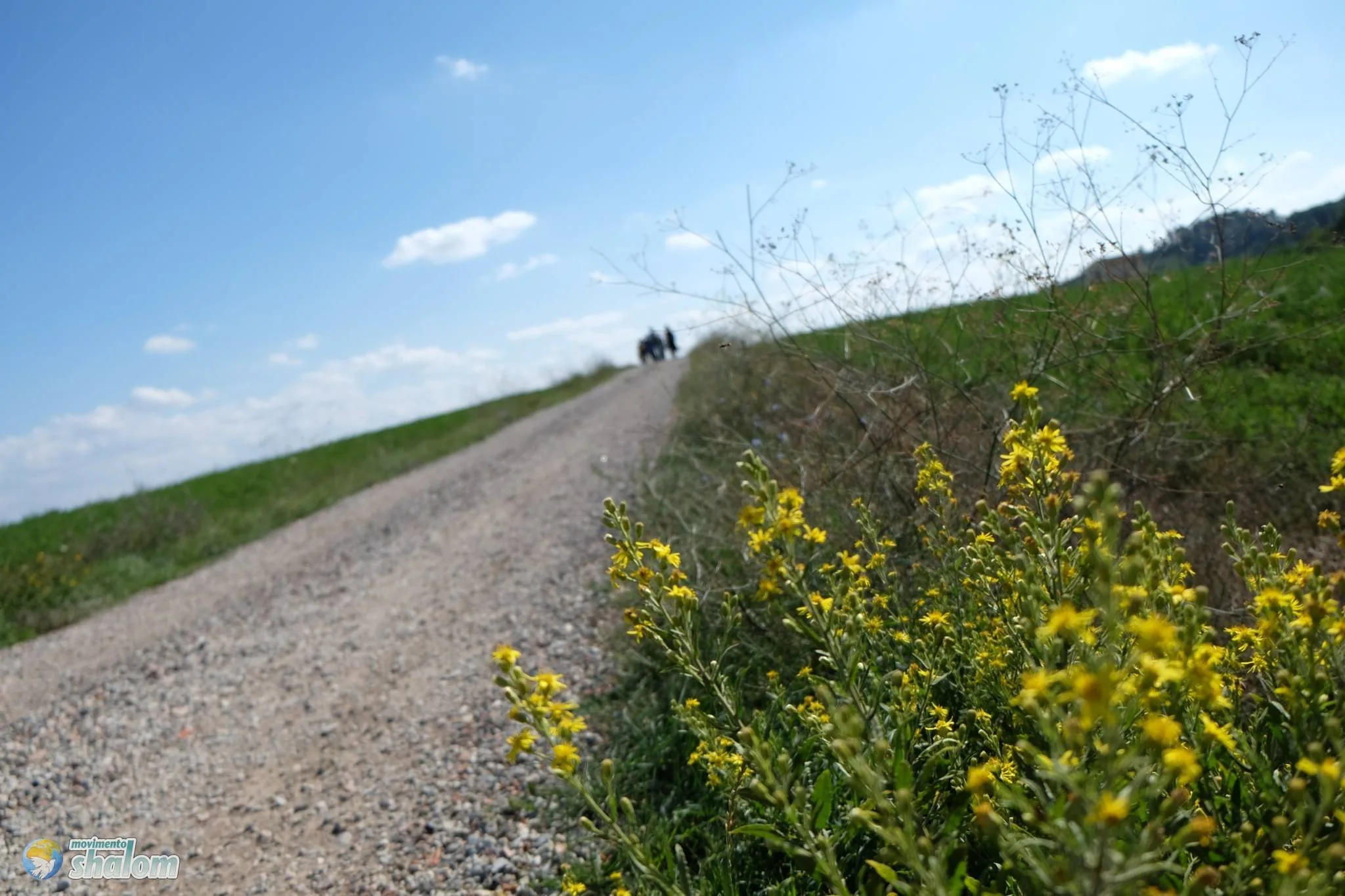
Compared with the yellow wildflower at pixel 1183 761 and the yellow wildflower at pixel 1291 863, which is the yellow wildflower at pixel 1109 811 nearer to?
the yellow wildflower at pixel 1183 761

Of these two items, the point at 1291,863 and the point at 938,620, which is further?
the point at 938,620

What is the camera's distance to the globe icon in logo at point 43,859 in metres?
4.63

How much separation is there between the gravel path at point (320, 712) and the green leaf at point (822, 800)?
166 centimetres

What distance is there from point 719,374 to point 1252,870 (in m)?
9.56

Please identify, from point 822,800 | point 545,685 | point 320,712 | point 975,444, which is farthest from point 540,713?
point 320,712

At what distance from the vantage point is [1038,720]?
175 cm

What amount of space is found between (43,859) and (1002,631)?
17.0ft

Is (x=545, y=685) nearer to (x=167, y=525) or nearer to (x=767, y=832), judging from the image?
(x=767, y=832)

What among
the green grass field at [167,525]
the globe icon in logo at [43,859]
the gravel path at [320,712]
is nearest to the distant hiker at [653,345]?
the green grass field at [167,525]

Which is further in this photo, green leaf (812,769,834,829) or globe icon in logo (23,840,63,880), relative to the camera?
globe icon in logo (23,840,63,880)

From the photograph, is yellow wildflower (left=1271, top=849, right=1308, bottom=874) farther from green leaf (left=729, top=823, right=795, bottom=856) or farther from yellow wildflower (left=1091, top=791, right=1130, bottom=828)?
green leaf (left=729, top=823, right=795, bottom=856)

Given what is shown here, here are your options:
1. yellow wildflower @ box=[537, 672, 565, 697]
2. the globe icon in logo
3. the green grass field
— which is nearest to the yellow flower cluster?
yellow wildflower @ box=[537, 672, 565, 697]

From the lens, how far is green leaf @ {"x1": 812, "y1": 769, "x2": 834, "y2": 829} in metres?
2.60

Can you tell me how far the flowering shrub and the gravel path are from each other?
1.77m
